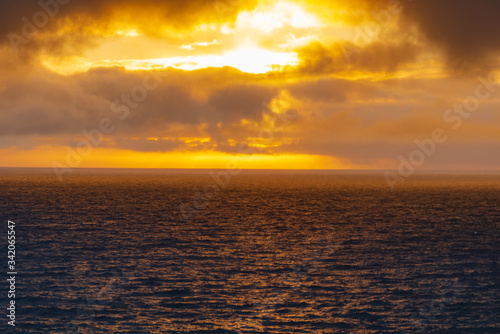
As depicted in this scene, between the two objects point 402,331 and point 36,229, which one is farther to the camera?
point 36,229

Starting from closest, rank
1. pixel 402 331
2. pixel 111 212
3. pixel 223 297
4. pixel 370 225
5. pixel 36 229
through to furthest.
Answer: pixel 402 331 → pixel 223 297 → pixel 36 229 → pixel 370 225 → pixel 111 212

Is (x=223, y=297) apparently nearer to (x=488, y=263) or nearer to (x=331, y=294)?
(x=331, y=294)

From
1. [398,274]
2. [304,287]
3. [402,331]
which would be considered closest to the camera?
[402,331]

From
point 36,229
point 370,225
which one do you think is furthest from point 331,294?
point 36,229

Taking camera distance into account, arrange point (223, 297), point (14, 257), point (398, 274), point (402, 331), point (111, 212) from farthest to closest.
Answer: point (111, 212), point (14, 257), point (398, 274), point (223, 297), point (402, 331)

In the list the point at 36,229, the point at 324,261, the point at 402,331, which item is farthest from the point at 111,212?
the point at 402,331

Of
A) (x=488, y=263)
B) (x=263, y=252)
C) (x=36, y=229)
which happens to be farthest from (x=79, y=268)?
(x=488, y=263)

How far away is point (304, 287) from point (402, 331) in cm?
1301

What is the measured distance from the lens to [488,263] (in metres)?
60.7

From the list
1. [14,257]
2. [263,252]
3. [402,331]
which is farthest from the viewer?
[263,252]

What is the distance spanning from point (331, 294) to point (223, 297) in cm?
1049

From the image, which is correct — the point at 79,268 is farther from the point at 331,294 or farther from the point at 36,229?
the point at 36,229

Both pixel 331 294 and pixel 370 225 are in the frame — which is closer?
pixel 331 294

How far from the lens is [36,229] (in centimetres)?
8644
